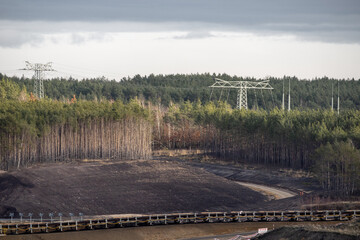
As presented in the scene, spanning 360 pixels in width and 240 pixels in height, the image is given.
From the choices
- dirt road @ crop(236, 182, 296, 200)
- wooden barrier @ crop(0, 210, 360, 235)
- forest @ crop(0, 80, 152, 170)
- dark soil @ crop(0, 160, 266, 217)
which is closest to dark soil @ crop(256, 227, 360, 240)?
wooden barrier @ crop(0, 210, 360, 235)

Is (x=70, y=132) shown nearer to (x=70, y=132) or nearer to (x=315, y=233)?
(x=70, y=132)

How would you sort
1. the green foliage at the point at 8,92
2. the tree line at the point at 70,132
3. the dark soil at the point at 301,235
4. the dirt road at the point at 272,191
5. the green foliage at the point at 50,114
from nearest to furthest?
the dark soil at the point at 301,235 → the dirt road at the point at 272,191 → the tree line at the point at 70,132 → the green foliage at the point at 50,114 → the green foliage at the point at 8,92

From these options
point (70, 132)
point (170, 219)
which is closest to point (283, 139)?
point (70, 132)

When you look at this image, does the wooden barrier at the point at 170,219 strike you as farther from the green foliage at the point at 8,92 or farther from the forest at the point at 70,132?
the green foliage at the point at 8,92

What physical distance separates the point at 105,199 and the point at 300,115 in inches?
1705

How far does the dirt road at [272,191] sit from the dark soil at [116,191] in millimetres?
2294

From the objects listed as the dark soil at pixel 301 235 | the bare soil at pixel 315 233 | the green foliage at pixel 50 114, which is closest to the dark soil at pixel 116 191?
the green foliage at pixel 50 114

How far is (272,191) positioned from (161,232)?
28.1 meters

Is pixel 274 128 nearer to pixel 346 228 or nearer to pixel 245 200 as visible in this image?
pixel 245 200

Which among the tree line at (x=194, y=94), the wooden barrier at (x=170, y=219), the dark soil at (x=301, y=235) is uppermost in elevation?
the tree line at (x=194, y=94)

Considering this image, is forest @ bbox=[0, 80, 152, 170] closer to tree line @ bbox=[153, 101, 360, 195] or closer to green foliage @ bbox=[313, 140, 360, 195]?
tree line @ bbox=[153, 101, 360, 195]

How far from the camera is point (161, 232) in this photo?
44.8m

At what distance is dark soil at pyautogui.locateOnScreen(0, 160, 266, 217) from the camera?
184 feet

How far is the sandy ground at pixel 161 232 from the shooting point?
42.5 m
